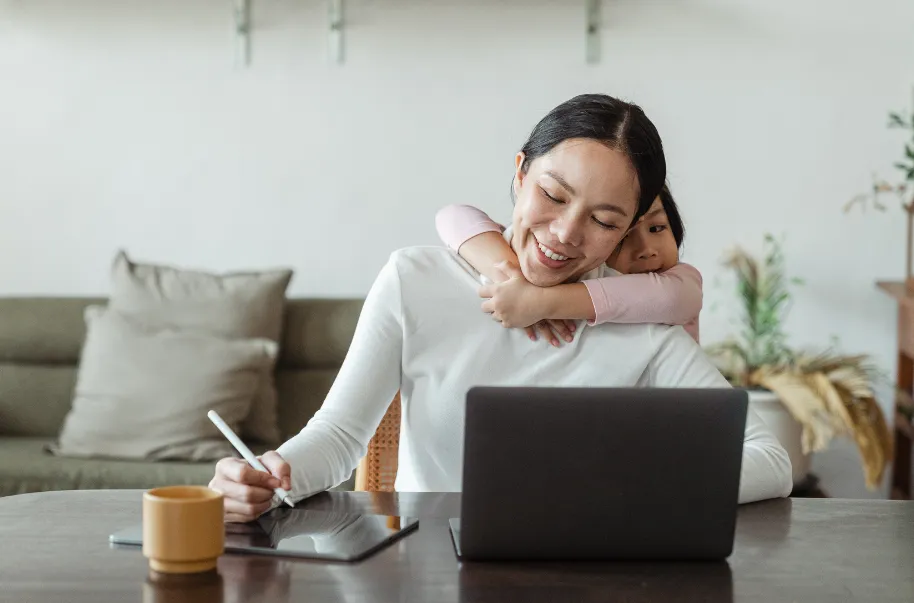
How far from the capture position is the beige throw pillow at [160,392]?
9.11ft

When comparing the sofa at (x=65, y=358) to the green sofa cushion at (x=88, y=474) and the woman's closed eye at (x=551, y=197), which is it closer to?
the green sofa cushion at (x=88, y=474)

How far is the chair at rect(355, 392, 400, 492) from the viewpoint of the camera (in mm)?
1654

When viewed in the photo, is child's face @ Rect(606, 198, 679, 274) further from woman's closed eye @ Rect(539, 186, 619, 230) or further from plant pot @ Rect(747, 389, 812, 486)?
plant pot @ Rect(747, 389, 812, 486)

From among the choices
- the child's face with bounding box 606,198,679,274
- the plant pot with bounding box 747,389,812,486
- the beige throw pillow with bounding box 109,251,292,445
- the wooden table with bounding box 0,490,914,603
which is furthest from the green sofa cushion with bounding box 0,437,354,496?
the wooden table with bounding box 0,490,914,603

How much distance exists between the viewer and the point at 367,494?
4.37 ft

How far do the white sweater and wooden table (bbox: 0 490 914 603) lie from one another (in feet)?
1.05

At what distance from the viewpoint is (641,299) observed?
4.92 ft

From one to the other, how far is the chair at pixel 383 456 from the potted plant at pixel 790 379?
139cm

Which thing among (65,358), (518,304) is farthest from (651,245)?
(65,358)

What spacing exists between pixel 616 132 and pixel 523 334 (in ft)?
1.00

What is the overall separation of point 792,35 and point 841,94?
8.8 inches

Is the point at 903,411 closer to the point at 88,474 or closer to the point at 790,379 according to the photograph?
the point at 790,379

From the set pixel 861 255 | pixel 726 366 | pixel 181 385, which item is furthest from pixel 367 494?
pixel 861 255

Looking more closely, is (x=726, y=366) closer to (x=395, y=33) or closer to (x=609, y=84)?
(x=609, y=84)
